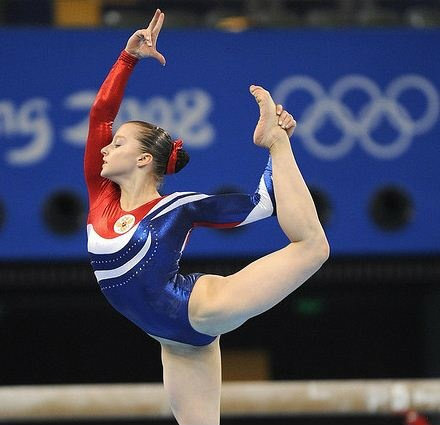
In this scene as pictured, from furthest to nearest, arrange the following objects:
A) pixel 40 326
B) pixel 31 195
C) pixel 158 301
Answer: pixel 40 326, pixel 31 195, pixel 158 301

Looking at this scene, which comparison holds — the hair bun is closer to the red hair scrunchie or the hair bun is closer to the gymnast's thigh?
the red hair scrunchie

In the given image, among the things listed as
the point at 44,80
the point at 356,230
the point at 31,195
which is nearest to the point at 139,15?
Answer: the point at 44,80

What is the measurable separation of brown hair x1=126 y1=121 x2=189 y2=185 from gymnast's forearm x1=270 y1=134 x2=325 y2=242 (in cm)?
44

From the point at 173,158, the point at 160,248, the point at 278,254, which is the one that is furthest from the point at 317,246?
the point at 173,158

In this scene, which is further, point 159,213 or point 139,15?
point 139,15

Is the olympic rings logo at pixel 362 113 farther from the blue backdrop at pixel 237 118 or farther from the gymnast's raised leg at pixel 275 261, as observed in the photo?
the gymnast's raised leg at pixel 275 261

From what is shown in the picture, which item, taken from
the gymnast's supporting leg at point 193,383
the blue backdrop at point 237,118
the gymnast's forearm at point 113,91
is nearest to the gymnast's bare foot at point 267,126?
the gymnast's forearm at point 113,91

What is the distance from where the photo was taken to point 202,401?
143 inches

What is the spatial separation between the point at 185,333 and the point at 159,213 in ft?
1.28

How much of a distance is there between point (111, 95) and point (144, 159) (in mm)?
274

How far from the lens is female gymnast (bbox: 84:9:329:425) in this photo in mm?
3443

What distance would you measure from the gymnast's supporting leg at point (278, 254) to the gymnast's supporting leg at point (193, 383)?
185 millimetres

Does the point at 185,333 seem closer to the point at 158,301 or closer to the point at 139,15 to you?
the point at 158,301

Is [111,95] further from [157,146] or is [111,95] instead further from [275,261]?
[275,261]
